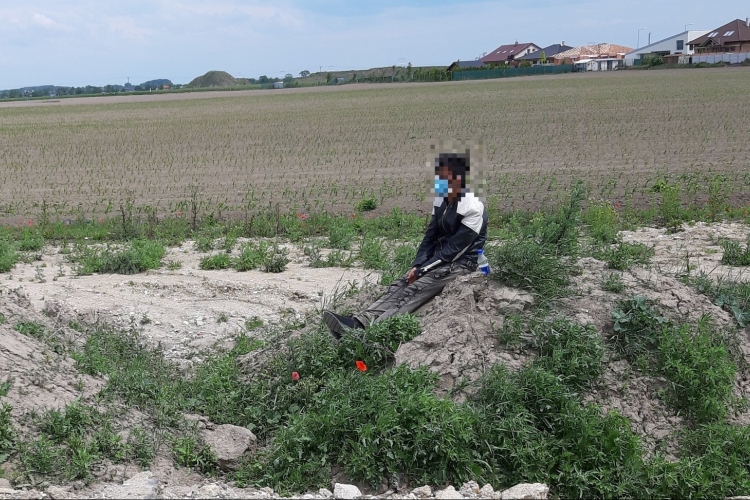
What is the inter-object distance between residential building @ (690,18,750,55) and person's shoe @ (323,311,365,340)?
93.8 metres

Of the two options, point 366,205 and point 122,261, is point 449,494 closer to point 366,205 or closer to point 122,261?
point 122,261

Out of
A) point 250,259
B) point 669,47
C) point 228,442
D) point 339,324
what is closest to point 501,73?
point 669,47

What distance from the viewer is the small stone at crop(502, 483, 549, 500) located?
435cm

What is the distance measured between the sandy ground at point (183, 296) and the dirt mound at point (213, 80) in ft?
423

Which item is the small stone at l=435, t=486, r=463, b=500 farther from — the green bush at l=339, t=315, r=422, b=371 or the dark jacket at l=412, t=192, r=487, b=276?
the dark jacket at l=412, t=192, r=487, b=276

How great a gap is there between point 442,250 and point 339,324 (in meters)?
1.11

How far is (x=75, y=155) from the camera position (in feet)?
79.3

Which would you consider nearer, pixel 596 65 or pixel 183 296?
pixel 183 296

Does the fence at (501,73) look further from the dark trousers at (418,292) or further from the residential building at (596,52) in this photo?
the dark trousers at (418,292)

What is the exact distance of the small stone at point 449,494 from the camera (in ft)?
14.1

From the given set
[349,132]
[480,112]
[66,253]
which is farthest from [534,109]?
[66,253]

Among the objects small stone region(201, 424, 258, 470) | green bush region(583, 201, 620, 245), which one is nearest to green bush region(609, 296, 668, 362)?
small stone region(201, 424, 258, 470)

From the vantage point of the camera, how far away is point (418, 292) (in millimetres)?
6422

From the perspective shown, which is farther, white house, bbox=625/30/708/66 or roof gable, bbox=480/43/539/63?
roof gable, bbox=480/43/539/63
